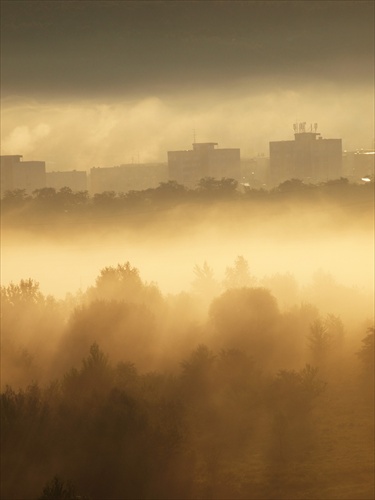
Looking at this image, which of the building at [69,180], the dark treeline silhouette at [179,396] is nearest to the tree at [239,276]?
the dark treeline silhouette at [179,396]

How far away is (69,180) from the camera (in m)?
12.6

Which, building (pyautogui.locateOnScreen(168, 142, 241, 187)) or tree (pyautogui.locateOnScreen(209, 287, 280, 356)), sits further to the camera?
building (pyautogui.locateOnScreen(168, 142, 241, 187))

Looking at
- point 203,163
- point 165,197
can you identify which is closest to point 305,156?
point 203,163

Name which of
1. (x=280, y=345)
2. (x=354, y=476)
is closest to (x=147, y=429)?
(x=354, y=476)

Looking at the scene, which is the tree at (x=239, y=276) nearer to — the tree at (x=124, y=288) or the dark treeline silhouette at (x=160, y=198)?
the tree at (x=124, y=288)

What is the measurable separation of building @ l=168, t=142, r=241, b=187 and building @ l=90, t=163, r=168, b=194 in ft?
0.70

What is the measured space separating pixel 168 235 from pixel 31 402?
530 cm

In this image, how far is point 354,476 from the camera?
5.32 m

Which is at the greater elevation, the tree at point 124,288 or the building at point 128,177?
the building at point 128,177

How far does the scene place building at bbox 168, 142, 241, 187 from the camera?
1320 cm

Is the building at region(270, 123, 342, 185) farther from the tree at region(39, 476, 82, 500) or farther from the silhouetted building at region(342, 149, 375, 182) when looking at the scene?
the tree at region(39, 476, 82, 500)

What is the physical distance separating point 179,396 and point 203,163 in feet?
26.3

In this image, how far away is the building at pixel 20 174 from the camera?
12.2m

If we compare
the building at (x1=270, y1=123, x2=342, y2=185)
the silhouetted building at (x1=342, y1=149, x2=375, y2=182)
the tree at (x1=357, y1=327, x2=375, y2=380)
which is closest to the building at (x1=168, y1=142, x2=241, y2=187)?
the building at (x1=270, y1=123, x2=342, y2=185)
